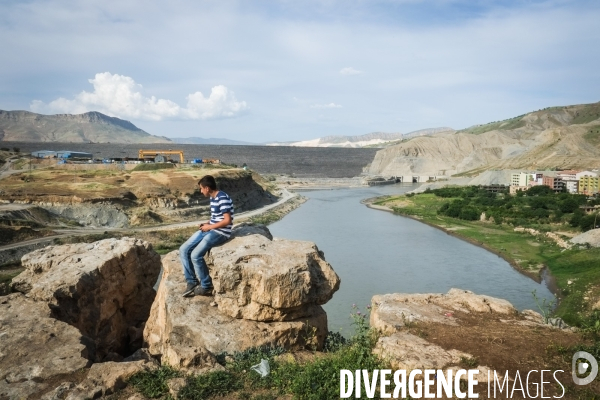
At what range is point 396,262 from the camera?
2950 cm

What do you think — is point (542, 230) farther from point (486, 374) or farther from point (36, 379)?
point (36, 379)

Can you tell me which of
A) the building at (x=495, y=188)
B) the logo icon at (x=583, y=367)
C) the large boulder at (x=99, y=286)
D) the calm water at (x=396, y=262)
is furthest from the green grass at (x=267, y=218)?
the logo icon at (x=583, y=367)

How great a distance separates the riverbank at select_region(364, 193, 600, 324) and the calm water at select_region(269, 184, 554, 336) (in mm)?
824

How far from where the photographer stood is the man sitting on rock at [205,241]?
28.6 ft

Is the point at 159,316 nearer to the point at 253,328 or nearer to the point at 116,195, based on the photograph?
the point at 253,328

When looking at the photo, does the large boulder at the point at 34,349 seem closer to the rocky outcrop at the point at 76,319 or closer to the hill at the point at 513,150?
the rocky outcrop at the point at 76,319

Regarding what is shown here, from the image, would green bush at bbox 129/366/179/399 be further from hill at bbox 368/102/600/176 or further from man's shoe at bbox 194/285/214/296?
hill at bbox 368/102/600/176

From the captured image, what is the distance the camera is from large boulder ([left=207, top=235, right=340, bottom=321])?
8086mm

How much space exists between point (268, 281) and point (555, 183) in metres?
60.5

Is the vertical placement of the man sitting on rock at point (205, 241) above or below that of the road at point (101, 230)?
above

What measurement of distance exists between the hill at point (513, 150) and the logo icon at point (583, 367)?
3117 inches

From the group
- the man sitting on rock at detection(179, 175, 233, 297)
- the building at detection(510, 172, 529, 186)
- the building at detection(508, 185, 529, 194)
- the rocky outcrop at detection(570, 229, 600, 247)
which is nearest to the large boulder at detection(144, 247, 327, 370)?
the man sitting on rock at detection(179, 175, 233, 297)

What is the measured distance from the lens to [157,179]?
5100 cm

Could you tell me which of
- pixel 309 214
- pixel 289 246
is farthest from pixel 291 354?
pixel 309 214
